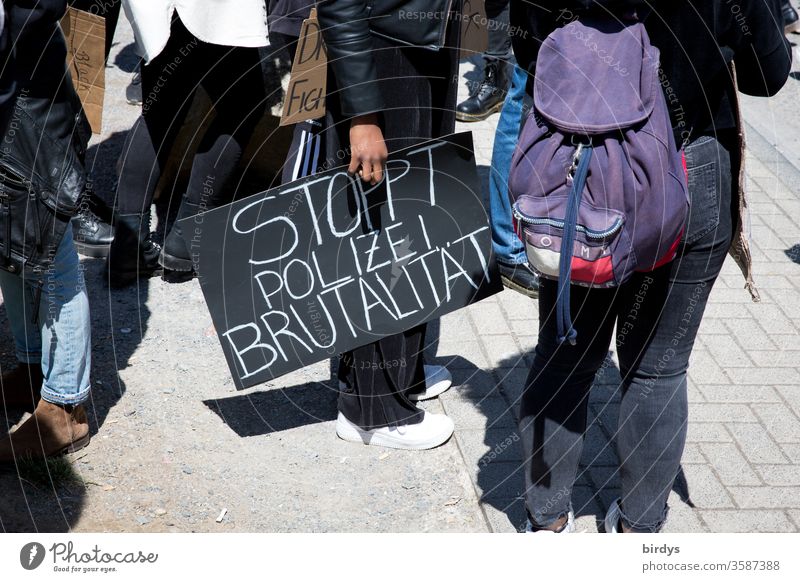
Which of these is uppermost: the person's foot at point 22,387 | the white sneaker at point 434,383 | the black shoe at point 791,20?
the person's foot at point 22,387

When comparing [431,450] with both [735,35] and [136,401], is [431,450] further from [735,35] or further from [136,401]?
[735,35]

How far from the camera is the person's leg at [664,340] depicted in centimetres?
212

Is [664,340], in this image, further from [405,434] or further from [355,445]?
[355,445]

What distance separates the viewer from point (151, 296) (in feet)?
12.8

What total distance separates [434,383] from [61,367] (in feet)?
4.13

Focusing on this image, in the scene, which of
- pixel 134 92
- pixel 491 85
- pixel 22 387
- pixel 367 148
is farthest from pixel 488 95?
pixel 22 387

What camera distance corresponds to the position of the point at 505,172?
3.96 meters

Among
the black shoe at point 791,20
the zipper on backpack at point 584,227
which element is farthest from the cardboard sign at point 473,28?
the black shoe at point 791,20

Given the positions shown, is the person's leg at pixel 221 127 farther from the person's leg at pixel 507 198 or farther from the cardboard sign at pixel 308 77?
the cardboard sign at pixel 308 77

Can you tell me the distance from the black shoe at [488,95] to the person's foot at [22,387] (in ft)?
10.4

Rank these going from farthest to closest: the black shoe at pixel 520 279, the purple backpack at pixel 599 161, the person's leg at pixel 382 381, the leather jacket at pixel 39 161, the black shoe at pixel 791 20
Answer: the black shoe at pixel 791 20
the black shoe at pixel 520 279
the person's leg at pixel 382 381
the leather jacket at pixel 39 161
the purple backpack at pixel 599 161

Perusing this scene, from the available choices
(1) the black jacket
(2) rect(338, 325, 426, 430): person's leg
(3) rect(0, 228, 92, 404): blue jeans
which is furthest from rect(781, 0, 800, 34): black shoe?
(3) rect(0, 228, 92, 404): blue jeans

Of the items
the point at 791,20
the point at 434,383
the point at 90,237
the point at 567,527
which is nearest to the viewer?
the point at 567,527

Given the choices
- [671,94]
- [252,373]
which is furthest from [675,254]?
[252,373]
